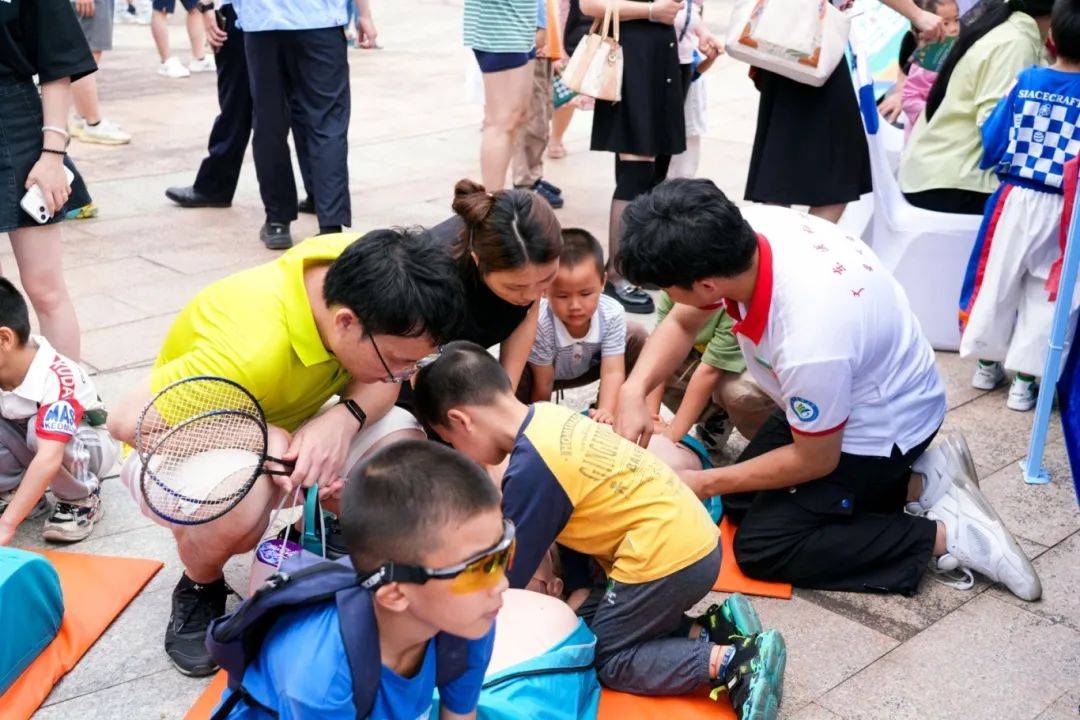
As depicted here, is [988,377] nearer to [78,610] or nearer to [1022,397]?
[1022,397]

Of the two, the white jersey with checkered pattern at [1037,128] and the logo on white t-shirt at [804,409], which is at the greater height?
the white jersey with checkered pattern at [1037,128]

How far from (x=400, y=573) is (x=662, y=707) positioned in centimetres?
105

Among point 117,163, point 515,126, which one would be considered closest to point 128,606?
point 515,126

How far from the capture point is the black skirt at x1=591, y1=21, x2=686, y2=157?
477 centimetres

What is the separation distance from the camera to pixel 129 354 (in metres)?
4.36

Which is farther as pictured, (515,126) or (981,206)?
(515,126)

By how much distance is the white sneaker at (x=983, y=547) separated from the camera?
9.95ft

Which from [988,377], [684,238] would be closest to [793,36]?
[988,377]

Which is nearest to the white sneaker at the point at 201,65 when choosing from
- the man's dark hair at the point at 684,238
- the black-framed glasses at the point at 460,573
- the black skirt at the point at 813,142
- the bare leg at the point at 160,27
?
the bare leg at the point at 160,27

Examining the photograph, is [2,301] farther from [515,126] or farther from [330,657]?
[515,126]

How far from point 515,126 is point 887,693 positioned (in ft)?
10.9

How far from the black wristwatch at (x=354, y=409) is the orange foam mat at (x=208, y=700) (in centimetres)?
64

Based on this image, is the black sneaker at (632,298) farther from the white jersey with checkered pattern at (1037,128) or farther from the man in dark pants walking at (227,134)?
the man in dark pants walking at (227,134)

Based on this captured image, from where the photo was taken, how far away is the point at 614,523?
2619mm
